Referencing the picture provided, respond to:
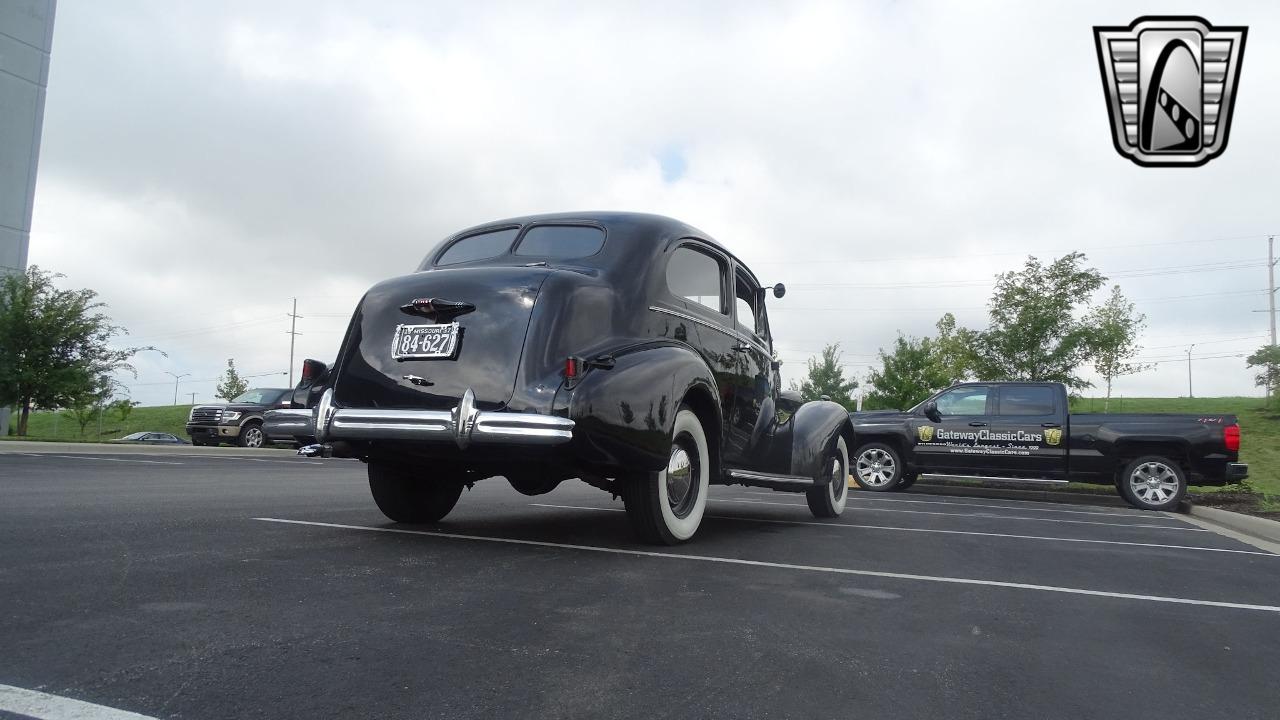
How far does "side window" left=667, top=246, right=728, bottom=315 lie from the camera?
238 inches

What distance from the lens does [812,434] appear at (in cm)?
737

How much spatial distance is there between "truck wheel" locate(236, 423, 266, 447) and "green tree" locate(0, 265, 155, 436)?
18.2 feet

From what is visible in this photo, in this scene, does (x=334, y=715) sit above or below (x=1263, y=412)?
below

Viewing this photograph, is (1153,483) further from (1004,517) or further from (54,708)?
(54,708)

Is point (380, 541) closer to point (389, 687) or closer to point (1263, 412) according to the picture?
point (389, 687)

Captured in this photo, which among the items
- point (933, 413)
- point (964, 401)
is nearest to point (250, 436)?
point (933, 413)

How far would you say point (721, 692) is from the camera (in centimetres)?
259

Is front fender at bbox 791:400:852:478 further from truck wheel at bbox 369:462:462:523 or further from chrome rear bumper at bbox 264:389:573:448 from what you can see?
chrome rear bumper at bbox 264:389:573:448

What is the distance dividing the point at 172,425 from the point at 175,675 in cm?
7372

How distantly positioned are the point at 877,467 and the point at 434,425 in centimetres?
1143

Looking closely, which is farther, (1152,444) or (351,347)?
(1152,444)

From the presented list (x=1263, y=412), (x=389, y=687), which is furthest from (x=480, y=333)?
(x=1263, y=412)

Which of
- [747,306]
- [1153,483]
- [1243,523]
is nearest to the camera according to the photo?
[747,306]

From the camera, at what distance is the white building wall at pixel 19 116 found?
3325 centimetres
